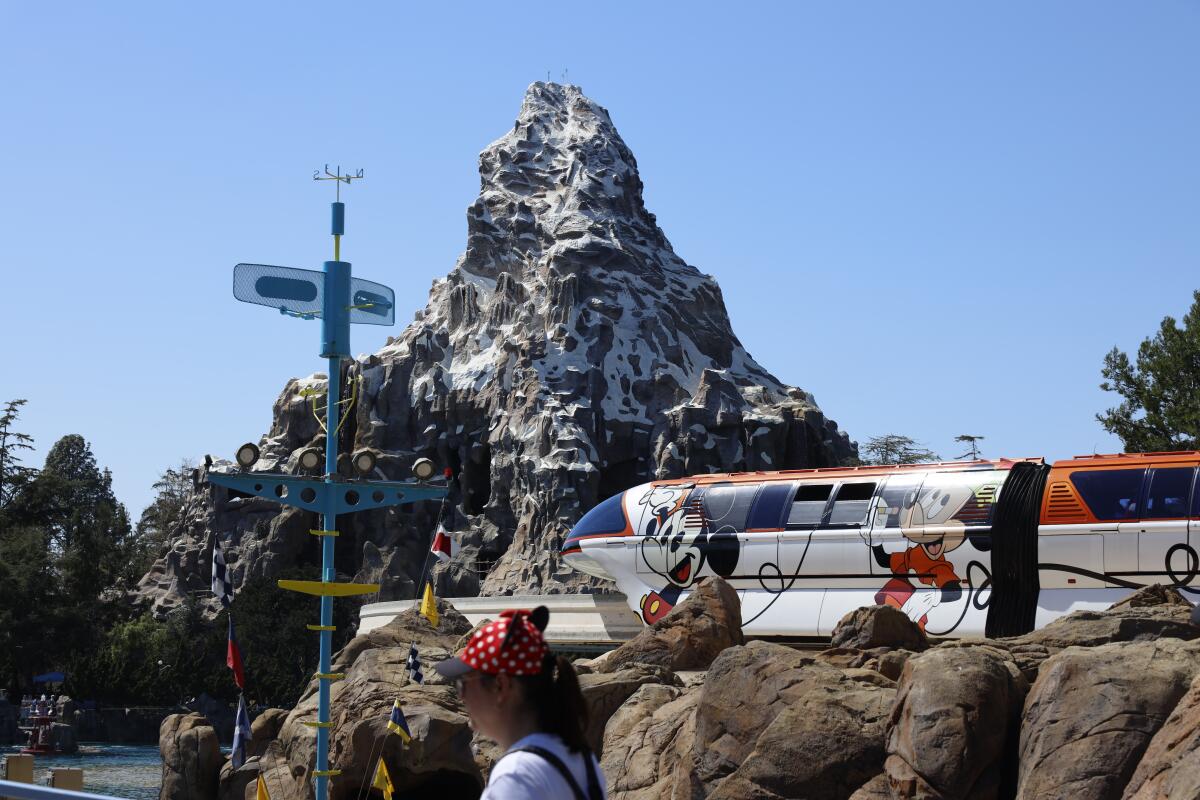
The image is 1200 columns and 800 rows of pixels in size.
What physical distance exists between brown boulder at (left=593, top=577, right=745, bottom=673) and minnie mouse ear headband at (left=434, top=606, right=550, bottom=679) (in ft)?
73.7

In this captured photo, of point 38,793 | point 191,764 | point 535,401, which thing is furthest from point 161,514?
point 38,793

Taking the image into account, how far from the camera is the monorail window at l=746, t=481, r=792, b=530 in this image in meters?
29.6

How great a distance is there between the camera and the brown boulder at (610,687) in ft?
78.7

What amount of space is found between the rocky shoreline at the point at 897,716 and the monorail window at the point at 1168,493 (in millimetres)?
1905

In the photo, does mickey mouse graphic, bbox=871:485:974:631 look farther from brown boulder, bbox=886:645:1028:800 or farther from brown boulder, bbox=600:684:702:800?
brown boulder, bbox=886:645:1028:800

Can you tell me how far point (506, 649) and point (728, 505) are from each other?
25890 millimetres

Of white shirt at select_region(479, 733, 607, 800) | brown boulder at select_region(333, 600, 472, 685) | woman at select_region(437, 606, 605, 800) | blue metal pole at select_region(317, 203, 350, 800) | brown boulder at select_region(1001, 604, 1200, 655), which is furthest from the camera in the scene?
brown boulder at select_region(333, 600, 472, 685)

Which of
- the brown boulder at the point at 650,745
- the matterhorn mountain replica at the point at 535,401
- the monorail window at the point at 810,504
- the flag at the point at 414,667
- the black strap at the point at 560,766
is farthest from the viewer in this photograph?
the matterhorn mountain replica at the point at 535,401

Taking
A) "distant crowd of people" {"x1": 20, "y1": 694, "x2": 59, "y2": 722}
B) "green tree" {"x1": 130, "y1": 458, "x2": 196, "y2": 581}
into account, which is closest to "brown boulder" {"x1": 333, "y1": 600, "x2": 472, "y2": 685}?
"distant crowd of people" {"x1": 20, "y1": 694, "x2": 59, "y2": 722}

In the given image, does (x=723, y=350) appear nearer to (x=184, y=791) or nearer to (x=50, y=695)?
(x=50, y=695)

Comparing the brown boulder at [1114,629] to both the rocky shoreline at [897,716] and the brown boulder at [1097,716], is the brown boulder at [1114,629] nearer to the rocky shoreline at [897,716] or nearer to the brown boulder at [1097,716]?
the rocky shoreline at [897,716]

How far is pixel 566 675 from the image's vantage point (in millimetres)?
5059

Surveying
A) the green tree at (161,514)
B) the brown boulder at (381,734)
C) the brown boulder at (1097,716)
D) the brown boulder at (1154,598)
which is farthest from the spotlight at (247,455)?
the green tree at (161,514)

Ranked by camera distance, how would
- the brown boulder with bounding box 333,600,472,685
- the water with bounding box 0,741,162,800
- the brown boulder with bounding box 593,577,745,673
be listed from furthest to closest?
the water with bounding box 0,741,162,800 → the brown boulder with bounding box 333,600,472,685 → the brown boulder with bounding box 593,577,745,673
